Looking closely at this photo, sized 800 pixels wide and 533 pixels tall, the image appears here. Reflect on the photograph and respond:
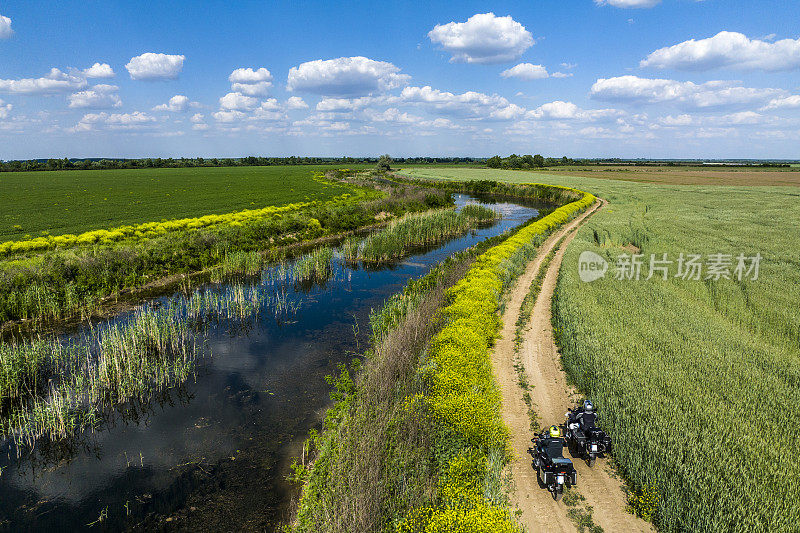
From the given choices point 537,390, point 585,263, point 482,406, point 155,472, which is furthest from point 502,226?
point 155,472

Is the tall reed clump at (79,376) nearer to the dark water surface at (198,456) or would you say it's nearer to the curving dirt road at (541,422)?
the dark water surface at (198,456)

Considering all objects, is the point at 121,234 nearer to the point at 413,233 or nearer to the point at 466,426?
the point at 413,233

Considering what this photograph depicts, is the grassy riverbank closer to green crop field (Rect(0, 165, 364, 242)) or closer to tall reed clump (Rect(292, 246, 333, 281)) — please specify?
tall reed clump (Rect(292, 246, 333, 281))

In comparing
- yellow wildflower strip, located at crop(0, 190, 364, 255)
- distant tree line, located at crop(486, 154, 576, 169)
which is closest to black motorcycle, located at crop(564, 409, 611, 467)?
yellow wildflower strip, located at crop(0, 190, 364, 255)

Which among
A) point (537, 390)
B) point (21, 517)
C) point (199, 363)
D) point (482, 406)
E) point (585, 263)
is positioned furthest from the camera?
point (585, 263)

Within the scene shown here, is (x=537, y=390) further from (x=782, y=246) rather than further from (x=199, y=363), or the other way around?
(x=782, y=246)

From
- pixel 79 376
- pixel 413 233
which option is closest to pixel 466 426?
pixel 79 376
